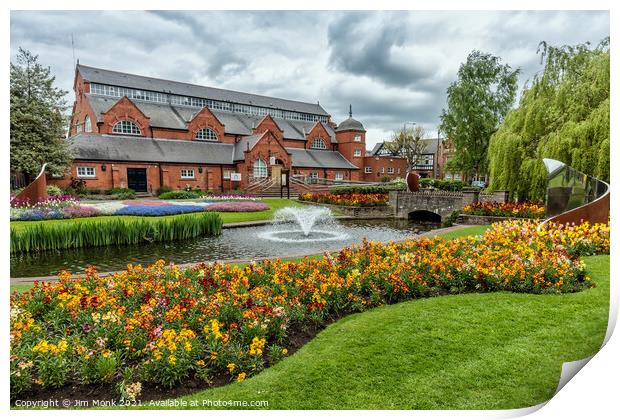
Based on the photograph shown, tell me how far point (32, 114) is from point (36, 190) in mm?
1170

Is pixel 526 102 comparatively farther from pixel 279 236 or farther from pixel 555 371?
pixel 555 371

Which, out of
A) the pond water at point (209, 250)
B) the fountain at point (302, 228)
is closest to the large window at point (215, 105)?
the fountain at point (302, 228)

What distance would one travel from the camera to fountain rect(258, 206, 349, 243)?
10.7m

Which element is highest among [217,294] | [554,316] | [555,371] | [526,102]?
[526,102]

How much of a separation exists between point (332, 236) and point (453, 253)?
4.48 meters

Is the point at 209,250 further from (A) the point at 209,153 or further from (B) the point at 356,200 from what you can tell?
(A) the point at 209,153

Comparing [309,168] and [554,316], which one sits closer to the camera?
[554,316]

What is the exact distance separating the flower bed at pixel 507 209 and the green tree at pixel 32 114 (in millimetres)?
13293

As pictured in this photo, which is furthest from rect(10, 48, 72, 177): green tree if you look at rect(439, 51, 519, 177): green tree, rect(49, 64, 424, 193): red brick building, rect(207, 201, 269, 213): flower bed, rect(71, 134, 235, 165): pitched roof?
rect(49, 64, 424, 193): red brick building

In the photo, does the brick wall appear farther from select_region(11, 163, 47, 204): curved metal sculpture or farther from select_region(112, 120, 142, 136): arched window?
select_region(11, 163, 47, 204): curved metal sculpture

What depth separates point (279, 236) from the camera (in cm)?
1119

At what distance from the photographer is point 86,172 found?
26.6ft

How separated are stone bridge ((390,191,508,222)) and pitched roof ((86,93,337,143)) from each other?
17.4 m

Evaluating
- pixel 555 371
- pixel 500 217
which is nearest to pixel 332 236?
pixel 555 371
